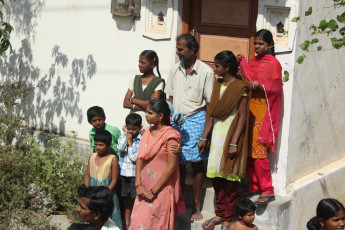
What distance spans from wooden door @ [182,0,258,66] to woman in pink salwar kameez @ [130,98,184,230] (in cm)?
162

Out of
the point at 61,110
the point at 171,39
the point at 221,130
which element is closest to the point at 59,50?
the point at 61,110

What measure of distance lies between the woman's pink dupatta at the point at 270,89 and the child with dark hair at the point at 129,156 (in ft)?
4.17

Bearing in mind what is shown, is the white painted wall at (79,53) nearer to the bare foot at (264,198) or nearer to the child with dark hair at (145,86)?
the child with dark hair at (145,86)

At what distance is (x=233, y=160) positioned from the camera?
6258 mm

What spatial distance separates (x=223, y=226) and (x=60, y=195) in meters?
2.06

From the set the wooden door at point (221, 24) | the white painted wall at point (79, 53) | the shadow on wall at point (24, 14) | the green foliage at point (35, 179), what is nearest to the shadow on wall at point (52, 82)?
the white painted wall at point (79, 53)

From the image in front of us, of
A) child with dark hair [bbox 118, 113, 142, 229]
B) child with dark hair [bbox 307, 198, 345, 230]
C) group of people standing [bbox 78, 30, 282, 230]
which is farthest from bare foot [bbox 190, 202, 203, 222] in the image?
child with dark hair [bbox 307, 198, 345, 230]

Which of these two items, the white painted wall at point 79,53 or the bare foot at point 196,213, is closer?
the bare foot at point 196,213

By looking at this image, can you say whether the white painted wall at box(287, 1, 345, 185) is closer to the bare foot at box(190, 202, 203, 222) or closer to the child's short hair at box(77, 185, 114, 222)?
the bare foot at box(190, 202, 203, 222)

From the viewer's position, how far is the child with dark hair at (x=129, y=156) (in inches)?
253

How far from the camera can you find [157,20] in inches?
302

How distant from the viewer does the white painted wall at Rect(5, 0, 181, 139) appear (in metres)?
8.02

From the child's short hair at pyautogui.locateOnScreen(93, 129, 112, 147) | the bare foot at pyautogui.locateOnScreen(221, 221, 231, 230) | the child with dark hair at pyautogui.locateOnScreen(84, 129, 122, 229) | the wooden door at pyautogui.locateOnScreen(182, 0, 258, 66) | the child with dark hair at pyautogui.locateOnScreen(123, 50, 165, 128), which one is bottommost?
the bare foot at pyautogui.locateOnScreen(221, 221, 231, 230)

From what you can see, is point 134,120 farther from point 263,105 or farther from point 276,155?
point 276,155
